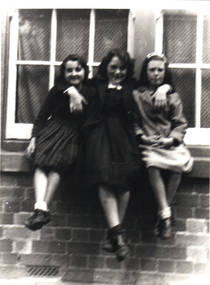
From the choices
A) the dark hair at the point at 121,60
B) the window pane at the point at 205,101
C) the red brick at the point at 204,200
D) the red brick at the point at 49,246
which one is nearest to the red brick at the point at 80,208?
the red brick at the point at 49,246

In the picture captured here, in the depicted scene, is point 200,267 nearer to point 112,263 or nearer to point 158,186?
point 112,263

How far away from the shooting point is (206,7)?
3861 millimetres

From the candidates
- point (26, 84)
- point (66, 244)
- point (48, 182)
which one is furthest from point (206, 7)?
point (66, 244)

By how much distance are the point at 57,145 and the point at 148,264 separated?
3.65 ft

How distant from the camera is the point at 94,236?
3.84 metres

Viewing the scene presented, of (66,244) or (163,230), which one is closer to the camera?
(163,230)


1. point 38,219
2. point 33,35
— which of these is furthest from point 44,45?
point 38,219

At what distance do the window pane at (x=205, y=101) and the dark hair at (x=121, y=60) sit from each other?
58 cm

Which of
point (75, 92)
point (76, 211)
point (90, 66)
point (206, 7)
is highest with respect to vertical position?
point (206, 7)

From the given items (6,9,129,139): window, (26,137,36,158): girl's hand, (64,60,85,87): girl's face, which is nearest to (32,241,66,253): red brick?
(26,137,36,158): girl's hand

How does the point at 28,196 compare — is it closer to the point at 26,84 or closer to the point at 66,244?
the point at 66,244

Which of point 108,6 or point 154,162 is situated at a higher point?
point 108,6

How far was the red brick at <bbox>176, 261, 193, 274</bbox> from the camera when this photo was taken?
379 centimetres

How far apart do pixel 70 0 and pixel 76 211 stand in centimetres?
158
